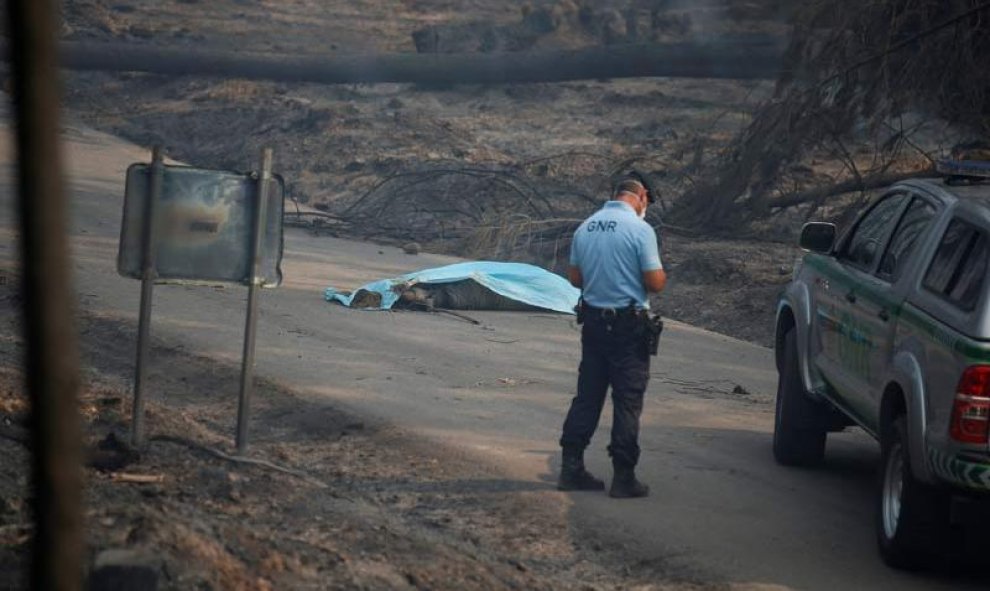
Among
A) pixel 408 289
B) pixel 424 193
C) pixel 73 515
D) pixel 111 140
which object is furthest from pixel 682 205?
pixel 73 515

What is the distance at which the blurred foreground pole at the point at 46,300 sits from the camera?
2.72 meters

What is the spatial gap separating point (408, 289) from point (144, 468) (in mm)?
7461

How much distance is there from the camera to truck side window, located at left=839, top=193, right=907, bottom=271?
805 cm

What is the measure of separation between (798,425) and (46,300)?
666 centimetres

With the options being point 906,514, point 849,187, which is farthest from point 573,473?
point 849,187

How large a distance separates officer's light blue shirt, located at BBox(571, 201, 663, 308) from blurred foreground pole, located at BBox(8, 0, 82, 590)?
520 centimetres

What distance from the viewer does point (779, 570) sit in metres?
6.71

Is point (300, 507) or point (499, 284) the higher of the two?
point (300, 507)

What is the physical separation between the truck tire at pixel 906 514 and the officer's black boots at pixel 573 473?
1737mm

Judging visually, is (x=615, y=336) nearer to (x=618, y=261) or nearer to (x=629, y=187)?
(x=618, y=261)

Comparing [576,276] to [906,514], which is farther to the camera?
[576,276]

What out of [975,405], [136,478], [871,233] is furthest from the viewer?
[871,233]

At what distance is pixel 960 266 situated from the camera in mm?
6664

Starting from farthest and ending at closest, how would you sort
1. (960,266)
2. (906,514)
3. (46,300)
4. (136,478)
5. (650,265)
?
(650,265), (136,478), (960,266), (906,514), (46,300)
